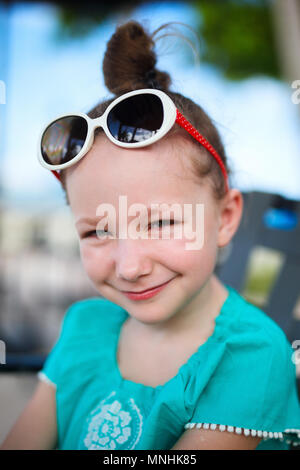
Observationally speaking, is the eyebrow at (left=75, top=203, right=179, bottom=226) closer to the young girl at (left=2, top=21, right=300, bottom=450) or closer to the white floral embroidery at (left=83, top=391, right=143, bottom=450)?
the young girl at (left=2, top=21, right=300, bottom=450)

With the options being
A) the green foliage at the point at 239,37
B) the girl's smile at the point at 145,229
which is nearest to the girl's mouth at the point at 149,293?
the girl's smile at the point at 145,229

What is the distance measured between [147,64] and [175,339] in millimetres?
609

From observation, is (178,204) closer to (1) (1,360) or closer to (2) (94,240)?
Answer: (2) (94,240)

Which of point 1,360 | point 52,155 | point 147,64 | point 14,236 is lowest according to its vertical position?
point 14,236

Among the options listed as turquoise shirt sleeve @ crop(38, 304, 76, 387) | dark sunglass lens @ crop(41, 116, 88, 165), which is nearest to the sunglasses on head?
dark sunglass lens @ crop(41, 116, 88, 165)

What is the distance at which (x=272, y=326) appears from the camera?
0.88m

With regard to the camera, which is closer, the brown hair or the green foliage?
the brown hair

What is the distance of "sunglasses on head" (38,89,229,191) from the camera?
0.74 metres

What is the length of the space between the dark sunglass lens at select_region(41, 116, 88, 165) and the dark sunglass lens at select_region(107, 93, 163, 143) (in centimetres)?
7

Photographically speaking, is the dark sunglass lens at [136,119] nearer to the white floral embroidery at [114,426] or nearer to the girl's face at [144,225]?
the girl's face at [144,225]

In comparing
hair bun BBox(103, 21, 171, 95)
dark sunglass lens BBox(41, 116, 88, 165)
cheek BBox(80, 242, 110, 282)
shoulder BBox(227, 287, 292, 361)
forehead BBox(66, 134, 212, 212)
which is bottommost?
shoulder BBox(227, 287, 292, 361)

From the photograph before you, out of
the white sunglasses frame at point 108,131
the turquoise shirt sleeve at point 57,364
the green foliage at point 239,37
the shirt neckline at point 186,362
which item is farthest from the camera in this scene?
the green foliage at point 239,37

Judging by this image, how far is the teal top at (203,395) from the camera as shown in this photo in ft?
2.51
